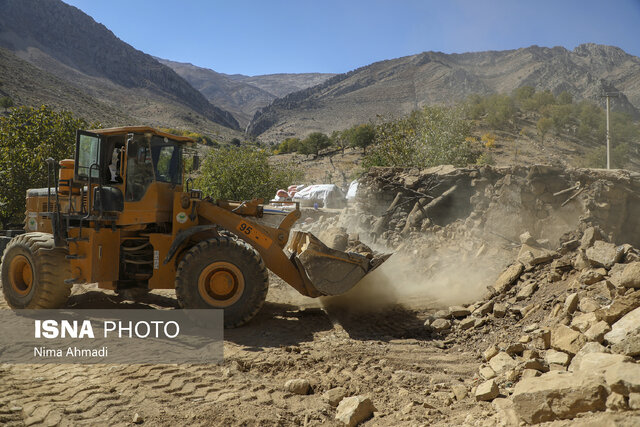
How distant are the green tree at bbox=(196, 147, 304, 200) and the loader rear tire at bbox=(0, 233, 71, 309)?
14890 mm

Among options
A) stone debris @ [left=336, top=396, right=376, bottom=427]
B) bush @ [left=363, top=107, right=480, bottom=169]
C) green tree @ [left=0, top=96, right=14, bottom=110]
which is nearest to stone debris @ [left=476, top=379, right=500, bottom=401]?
stone debris @ [left=336, top=396, right=376, bottom=427]

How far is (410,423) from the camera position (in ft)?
12.1

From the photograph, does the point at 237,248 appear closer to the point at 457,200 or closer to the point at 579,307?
the point at 579,307

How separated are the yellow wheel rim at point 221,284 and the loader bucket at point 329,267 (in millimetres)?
963

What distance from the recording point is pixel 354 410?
12.6 ft

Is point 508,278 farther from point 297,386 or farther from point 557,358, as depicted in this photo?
point 297,386

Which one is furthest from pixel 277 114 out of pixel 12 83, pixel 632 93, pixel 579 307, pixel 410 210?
pixel 579 307

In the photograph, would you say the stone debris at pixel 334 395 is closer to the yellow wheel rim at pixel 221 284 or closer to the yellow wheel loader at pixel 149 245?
the yellow wheel loader at pixel 149 245

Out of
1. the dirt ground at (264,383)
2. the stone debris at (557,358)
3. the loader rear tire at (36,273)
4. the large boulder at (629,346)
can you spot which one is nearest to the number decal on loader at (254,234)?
the dirt ground at (264,383)

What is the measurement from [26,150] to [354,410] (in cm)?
1485

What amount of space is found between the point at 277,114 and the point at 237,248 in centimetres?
10886

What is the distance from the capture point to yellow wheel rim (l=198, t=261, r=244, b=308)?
21.7ft

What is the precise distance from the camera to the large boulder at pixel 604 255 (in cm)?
609

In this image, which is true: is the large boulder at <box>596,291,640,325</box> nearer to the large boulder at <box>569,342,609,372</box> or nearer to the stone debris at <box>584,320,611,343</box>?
the stone debris at <box>584,320,611,343</box>
